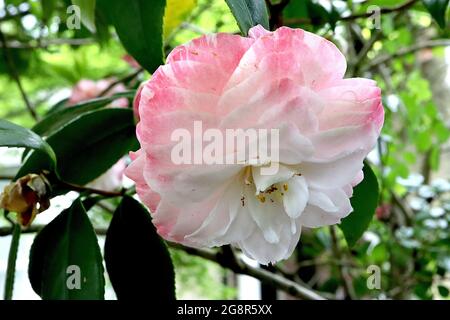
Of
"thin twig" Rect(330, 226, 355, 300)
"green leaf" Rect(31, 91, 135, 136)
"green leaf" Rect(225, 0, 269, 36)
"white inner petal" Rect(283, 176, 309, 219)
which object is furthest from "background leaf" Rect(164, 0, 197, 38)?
"thin twig" Rect(330, 226, 355, 300)

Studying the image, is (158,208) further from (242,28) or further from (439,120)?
(439,120)

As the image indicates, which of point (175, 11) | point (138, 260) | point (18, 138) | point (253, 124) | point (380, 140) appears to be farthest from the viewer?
point (380, 140)

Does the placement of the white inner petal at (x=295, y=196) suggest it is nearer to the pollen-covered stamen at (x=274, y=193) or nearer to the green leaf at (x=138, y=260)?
the pollen-covered stamen at (x=274, y=193)

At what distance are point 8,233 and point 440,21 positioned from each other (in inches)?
26.3

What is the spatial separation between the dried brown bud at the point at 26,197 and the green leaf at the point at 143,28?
16 centimetres

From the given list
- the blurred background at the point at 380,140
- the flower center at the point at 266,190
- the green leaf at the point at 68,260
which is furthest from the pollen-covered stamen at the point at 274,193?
A: the blurred background at the point at 380,140

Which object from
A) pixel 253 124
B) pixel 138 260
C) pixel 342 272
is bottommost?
pixel 342 272

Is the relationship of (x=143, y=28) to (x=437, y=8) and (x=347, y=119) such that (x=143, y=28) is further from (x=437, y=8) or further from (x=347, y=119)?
(x=437, y=8)

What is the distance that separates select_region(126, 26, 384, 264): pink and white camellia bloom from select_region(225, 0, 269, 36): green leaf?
19 mm

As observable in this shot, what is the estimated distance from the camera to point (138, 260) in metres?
0.64

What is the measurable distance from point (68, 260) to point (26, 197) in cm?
10

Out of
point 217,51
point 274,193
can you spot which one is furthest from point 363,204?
point 217,51

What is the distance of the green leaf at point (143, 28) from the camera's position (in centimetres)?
56

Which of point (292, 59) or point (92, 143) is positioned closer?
point (292, 59)
